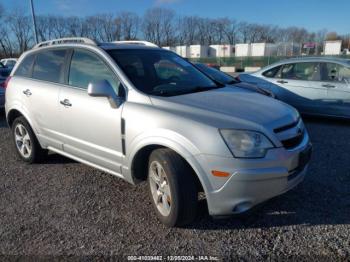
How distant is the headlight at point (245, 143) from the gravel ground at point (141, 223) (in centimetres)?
83

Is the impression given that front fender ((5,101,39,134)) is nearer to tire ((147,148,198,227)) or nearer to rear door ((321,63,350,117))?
tire ((147,148,198,227))

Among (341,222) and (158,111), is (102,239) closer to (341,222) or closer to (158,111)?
(158,111)

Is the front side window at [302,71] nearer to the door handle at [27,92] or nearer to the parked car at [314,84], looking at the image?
the parked car at [314,84]

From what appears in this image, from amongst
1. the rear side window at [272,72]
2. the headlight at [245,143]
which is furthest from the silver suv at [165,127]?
the rear side window at [272,72]

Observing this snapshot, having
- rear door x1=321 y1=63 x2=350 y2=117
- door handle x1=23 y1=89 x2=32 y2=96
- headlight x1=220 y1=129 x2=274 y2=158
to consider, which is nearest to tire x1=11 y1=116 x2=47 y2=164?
door handle x1=23 y1=89 x2=32 y2=96

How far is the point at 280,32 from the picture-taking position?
106875mm

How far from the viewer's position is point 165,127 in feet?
9.32

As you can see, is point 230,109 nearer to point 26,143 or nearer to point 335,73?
point 26,143

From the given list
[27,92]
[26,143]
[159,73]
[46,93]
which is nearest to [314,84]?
[159,73]

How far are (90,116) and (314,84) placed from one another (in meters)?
5.54

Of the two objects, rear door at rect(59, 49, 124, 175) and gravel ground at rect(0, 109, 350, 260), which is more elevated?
rear door at rect(59, 49, 124, 175)

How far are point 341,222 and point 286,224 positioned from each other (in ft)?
1.74

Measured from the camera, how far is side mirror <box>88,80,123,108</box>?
3.11 meters

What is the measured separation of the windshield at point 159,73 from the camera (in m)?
3.42
